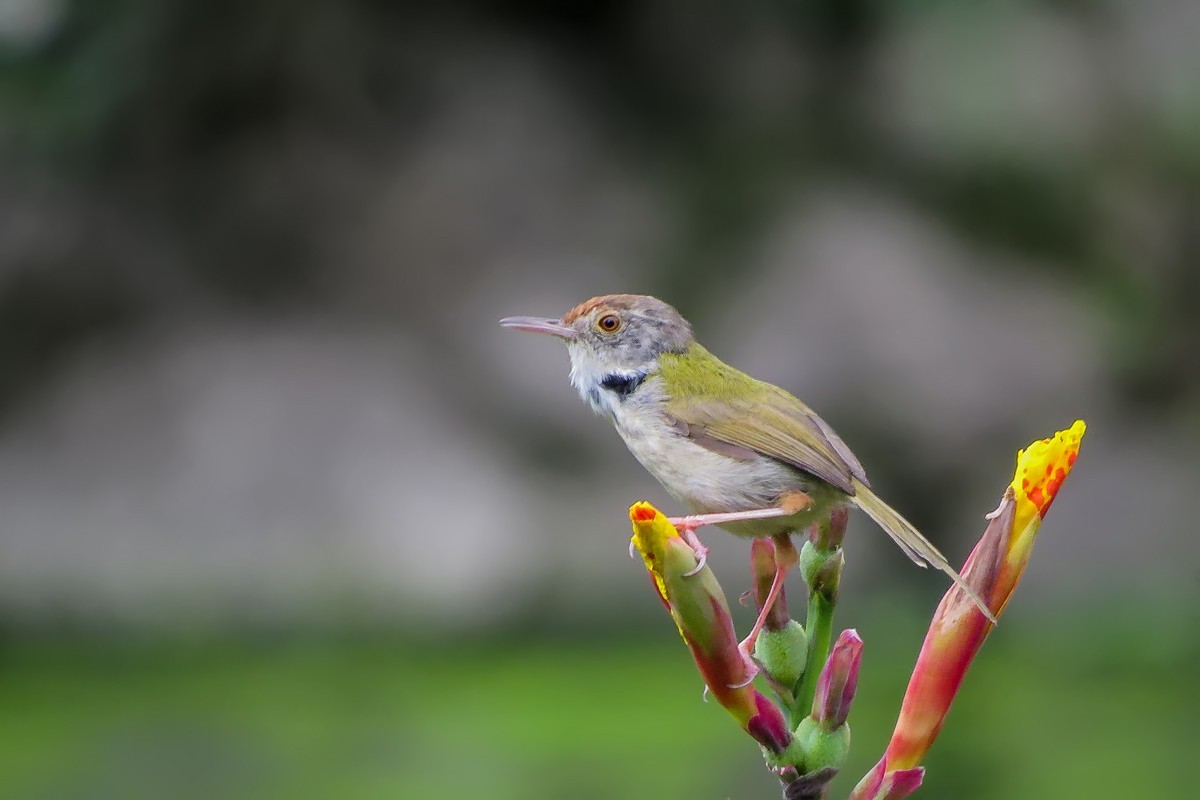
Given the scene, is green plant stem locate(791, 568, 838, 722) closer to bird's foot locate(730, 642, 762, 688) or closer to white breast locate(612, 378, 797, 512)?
bird's foot locate(730, 642, 762, 688)

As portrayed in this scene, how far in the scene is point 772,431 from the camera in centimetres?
195

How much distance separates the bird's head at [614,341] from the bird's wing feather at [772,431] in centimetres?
11

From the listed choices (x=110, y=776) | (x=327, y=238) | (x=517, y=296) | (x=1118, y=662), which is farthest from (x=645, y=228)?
(x=110, y=776)

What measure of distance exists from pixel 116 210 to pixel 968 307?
13.7 feet

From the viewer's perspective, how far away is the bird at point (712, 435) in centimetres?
184

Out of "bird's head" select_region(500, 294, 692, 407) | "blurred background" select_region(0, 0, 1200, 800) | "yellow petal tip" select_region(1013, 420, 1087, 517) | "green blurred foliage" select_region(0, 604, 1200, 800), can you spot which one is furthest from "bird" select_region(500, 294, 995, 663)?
"blurred background" select_region(0, 0, 1200, 800)

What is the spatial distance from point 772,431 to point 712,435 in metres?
0.08

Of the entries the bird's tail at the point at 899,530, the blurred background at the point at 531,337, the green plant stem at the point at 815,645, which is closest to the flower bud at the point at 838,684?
the green plant stem at the point at 815,645

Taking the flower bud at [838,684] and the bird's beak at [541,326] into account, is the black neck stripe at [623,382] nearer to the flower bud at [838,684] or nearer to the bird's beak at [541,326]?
the bird's beak at [541,326]

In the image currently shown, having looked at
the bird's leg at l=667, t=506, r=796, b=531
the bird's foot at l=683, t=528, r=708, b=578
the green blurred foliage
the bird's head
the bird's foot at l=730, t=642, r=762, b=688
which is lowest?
the bird's foot at l=730, t=642, r=762, b=688

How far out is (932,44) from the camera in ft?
26.5

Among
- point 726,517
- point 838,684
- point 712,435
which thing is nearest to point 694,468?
point 712,435

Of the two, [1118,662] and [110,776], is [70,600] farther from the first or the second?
[1118,662]

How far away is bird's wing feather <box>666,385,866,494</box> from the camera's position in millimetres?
1866
